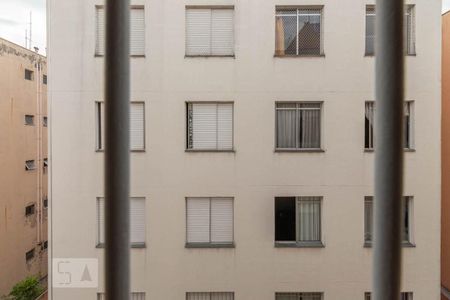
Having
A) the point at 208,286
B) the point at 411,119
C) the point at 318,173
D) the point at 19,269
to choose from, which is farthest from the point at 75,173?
the point at 19,269

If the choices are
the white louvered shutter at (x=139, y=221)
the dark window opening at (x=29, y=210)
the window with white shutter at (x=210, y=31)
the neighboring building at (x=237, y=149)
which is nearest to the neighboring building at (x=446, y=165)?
the neighboring building at (x=237, y=149)

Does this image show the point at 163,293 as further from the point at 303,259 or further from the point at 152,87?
the point at 152,87

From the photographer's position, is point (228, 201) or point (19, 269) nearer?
point (228, 201)

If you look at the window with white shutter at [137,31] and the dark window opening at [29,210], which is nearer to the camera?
the window with white shutter at [137,31]

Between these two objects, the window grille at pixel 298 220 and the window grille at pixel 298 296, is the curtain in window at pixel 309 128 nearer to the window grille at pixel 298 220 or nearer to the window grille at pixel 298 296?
the window grille at pixel 298 220

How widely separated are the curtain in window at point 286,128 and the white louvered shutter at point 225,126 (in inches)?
16.2

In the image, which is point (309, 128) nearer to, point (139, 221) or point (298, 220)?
point (298, 220)

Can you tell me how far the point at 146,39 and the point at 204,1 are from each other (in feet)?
1.92

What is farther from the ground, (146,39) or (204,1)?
(204,1)

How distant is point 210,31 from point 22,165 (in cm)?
528

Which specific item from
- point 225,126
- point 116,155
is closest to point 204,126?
point 225,126

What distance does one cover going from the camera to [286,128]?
142 inches

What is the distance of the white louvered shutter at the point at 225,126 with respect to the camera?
11.8 ft

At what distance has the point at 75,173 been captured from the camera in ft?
11.7
